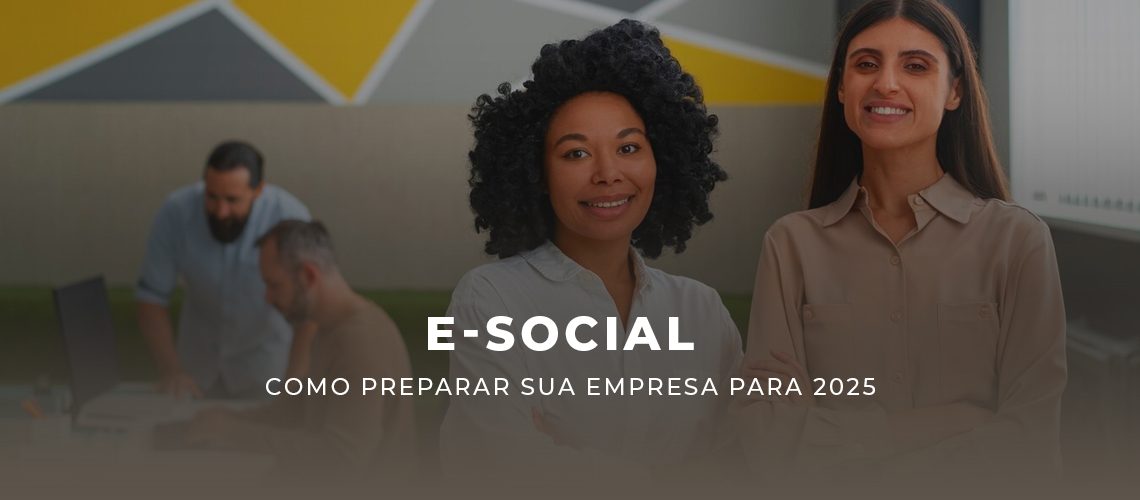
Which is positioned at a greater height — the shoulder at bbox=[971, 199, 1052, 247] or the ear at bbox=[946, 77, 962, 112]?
the ear at bbox=[946, 77, 962, 112]

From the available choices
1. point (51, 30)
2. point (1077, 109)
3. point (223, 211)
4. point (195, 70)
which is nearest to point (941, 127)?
point (1077, 109)

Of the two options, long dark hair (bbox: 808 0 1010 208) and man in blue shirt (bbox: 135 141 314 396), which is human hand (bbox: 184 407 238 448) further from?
long dark hair (bbox: 808 0 1010 208)

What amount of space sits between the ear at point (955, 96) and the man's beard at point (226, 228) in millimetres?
2286

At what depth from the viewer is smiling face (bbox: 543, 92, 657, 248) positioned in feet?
2.97

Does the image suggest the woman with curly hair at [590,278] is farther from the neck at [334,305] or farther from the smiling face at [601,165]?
the neck at [334,305]

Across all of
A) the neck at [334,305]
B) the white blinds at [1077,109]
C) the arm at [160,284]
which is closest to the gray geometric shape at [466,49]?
the arm at [160,284]

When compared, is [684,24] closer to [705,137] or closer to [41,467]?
[41,467]

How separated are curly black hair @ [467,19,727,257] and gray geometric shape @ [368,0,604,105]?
2.16 m

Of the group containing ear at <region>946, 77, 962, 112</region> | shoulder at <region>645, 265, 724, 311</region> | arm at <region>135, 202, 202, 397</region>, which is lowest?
arm at <region>135, 202, 202, 397</region>

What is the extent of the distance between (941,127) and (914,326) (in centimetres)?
16

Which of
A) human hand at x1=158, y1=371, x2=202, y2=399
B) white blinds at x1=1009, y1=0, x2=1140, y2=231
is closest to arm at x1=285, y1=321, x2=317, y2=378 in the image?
human hand at x1=158, y1=371, x2=202, y2=399

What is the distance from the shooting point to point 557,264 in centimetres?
96

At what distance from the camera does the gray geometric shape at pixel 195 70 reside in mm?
3275

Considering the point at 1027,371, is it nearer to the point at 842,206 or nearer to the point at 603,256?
the point at 842,206
